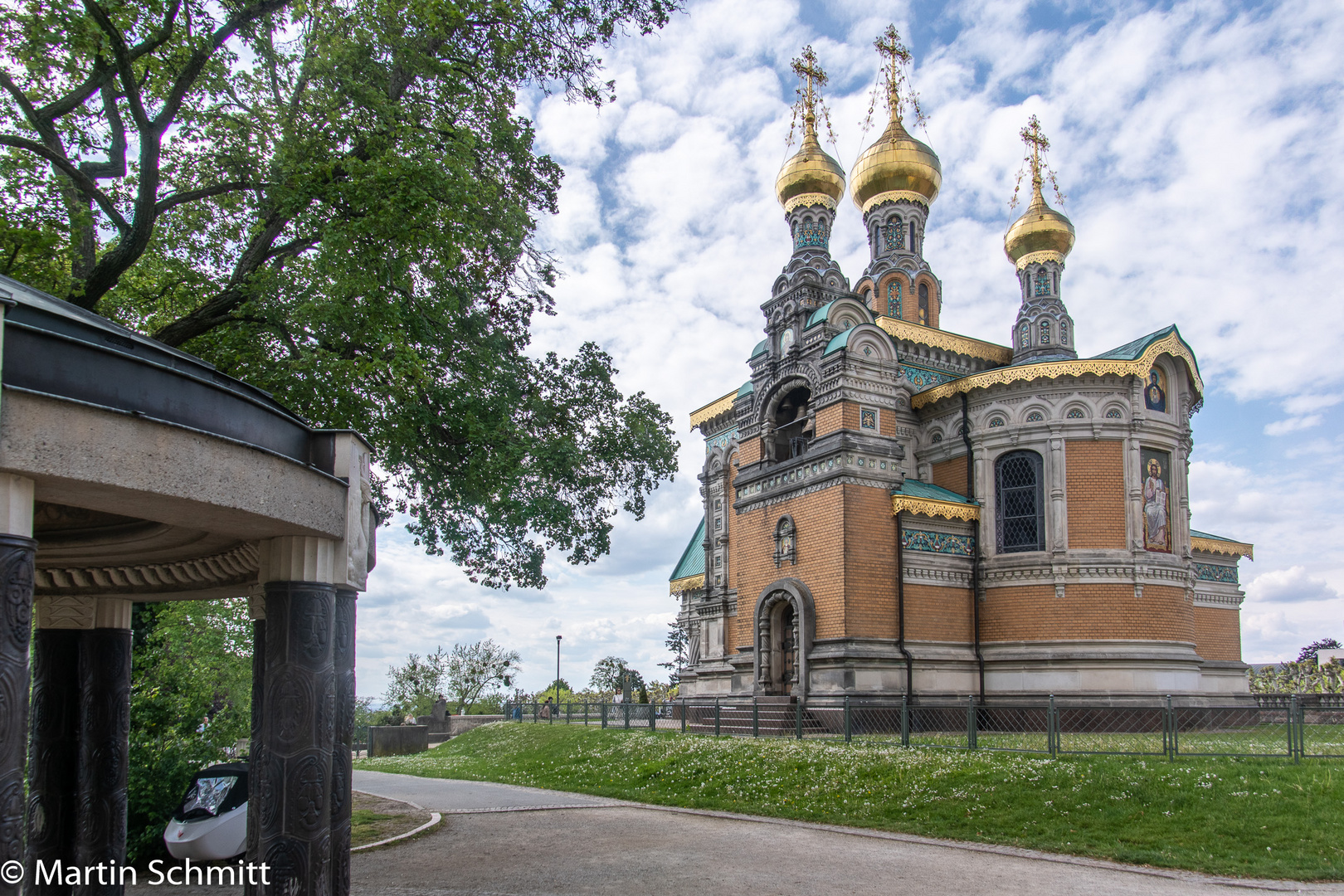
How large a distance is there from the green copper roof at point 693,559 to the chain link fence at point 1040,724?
9.16 meters

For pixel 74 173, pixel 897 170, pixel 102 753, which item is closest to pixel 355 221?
pixel 74 173

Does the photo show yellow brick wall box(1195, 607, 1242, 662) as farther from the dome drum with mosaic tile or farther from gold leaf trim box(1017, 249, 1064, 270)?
gold leaf trim box(1017, 249, 1064, 270)

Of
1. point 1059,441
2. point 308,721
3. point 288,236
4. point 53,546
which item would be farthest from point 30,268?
point 1059,441

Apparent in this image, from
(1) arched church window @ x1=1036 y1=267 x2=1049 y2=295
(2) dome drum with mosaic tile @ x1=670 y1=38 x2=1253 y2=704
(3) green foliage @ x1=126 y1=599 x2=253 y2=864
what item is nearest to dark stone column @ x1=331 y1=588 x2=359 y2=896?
(3) green foliage @ x1=126 y1=599 x2=253 y2=864

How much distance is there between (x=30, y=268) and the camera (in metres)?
10.0

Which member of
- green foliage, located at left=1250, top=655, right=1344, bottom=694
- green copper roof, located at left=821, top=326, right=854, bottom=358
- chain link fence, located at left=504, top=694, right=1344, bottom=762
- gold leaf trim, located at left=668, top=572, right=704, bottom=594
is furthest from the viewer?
gold leaf trim, located at left=668, top=572, right=704, bottom=594

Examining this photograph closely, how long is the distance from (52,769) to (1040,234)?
1025 inches

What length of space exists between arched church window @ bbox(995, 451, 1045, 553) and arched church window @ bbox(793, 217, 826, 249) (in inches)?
310

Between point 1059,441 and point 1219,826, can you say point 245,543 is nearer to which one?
point 1219,826

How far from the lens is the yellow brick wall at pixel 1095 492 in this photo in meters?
20.7

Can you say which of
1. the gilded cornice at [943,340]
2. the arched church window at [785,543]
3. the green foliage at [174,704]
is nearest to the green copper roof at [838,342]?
the gilded cornice at [943,340]

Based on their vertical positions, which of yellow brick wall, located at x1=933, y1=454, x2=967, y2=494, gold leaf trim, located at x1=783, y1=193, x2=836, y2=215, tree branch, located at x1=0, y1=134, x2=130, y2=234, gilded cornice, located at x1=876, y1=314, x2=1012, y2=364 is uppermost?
gold leaf trim, located at x1=783, y1=193, x2=836, y2=215

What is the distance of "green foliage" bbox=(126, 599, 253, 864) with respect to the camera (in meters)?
10.3

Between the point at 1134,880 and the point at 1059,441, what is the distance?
1340 cm
